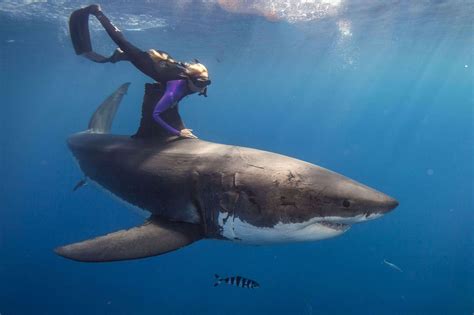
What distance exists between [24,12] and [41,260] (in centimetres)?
1602

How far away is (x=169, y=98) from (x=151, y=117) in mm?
442

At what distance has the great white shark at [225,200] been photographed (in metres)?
3.37

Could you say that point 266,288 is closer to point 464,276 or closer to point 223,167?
point 464,276

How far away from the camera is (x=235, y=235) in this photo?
395 centimetres

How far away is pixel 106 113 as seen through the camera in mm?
8703

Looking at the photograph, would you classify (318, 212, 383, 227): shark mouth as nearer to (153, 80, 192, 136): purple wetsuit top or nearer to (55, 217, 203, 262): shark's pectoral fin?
(55, 217, 203, 262): shark's pectoral fin

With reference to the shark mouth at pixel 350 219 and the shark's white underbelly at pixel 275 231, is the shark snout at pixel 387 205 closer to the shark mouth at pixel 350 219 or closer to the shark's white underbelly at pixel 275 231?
the shark mouth at pixel 350 219

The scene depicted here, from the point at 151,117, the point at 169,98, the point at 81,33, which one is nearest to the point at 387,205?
the point at 169,98

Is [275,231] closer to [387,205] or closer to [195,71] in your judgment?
[387,205]

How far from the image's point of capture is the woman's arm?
5.33m

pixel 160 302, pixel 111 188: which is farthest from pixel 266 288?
pixel 111 188

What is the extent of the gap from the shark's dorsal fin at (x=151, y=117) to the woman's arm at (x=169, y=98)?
174mm

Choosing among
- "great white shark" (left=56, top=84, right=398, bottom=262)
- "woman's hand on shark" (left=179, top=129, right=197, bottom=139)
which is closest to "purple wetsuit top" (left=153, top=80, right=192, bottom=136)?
"woman's hand on shark" (left=179, top=129, right=197, bottom=139)

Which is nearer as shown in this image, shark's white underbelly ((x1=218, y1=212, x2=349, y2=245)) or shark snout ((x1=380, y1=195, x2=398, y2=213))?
shark snout ((x1=380, y1=195, x2=398, y2=213))
